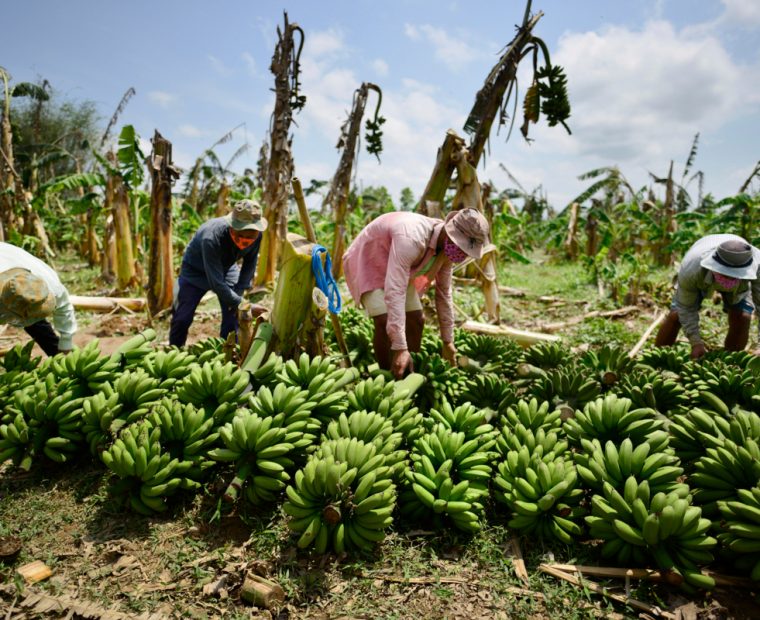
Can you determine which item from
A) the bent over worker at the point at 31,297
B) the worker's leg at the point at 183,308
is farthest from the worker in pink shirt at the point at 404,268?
the bent over worker at the point at 31,297

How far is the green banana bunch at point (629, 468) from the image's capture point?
2.13 metres

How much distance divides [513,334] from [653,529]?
13.0 feet

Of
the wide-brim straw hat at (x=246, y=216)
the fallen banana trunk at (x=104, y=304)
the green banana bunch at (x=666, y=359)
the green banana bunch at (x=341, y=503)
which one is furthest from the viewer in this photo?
the fallen banana trunk at (x=104, y=304)

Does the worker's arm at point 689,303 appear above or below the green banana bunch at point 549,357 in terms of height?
above

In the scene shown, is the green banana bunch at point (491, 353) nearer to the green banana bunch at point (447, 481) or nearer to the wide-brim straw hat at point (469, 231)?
the wide-brim straw hat at point (469, 231)

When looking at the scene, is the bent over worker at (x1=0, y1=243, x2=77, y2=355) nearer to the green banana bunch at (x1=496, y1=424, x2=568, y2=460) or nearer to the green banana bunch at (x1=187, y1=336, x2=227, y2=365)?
the green banana bunch at (x1=187, y1=336, x2=227, y2=365)

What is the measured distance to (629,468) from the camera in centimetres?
222

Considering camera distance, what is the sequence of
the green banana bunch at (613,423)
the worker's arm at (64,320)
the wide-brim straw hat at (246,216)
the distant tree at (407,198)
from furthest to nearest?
the distant tree at (407,198) < the wide-brim straw hat at (246,216) < the worker's arm at (64,320) < the green banana bunch at (613,423)

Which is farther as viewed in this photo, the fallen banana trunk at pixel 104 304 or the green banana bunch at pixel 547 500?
the fallen banana trunk at pixel 104 304

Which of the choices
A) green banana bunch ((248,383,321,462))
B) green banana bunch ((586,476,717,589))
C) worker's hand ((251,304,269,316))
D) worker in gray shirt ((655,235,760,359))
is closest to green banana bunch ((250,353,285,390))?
green banana bunch ((248,383,321,462))

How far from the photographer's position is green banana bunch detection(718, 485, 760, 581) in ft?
6.12

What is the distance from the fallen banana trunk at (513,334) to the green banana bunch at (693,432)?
2.92 metres

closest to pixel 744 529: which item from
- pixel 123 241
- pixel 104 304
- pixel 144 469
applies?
pixel 144 469

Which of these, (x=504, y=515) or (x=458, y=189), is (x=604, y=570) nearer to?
(x=504, y=515)
